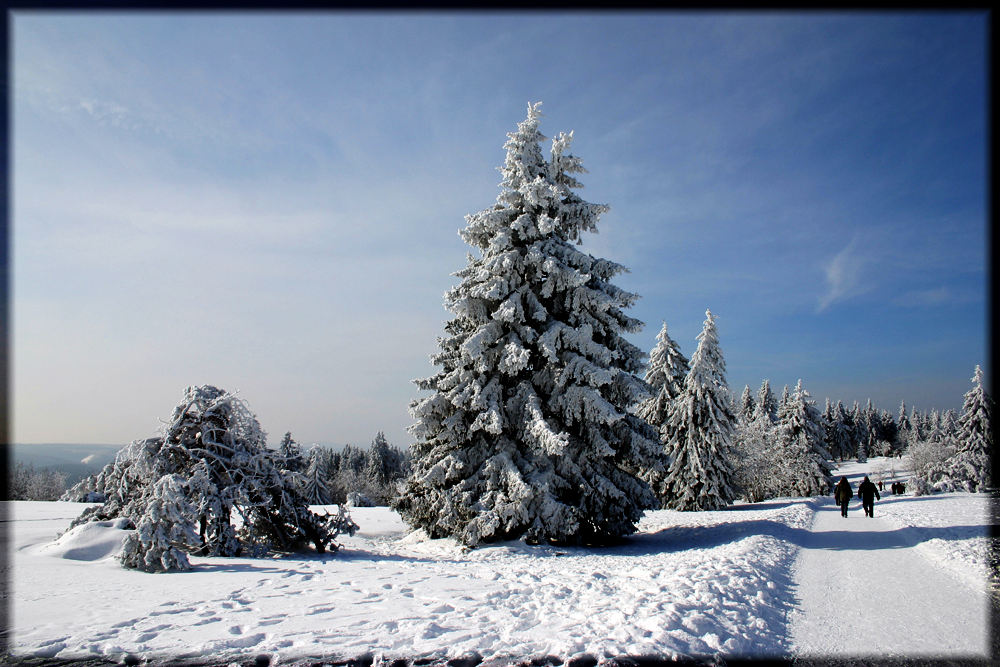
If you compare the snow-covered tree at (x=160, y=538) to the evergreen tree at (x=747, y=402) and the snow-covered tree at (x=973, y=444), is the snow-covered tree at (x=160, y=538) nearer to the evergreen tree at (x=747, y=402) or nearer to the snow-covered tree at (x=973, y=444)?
the snow-covered tree at (x=973, y=444)

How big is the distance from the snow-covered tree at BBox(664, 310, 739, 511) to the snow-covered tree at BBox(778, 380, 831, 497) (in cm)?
1695

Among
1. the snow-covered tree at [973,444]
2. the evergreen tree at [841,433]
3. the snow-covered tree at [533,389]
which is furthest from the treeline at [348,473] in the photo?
the evergreen tree at [841,433]

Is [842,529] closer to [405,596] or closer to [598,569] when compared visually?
[598,569]

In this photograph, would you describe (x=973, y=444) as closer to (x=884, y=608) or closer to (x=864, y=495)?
(x=864, y=495)

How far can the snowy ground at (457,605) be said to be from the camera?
4758mm

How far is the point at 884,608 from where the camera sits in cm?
670

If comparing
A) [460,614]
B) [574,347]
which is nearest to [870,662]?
[460,614]

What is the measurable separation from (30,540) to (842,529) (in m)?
21.5

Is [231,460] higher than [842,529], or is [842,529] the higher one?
[231,460]

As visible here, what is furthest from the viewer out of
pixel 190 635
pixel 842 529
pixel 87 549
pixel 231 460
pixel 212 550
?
pixel 842 529

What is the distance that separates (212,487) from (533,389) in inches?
322

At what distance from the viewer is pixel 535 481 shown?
42.4 feet

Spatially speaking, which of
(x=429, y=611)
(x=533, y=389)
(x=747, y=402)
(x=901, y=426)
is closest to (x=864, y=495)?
(x=533, y=389)

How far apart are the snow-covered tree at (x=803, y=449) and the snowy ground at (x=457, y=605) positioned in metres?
35.7
